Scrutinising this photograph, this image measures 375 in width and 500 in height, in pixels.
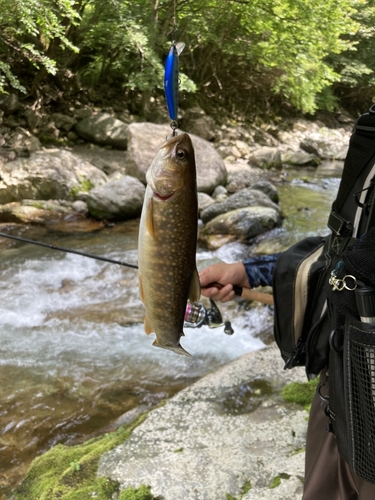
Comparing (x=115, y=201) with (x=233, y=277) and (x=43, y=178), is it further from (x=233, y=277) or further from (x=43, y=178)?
(x=233, y=277)

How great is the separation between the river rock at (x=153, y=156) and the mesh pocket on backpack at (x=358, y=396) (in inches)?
357

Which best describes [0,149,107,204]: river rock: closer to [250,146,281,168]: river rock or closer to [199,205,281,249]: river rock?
[199,205,281,249]: river rock

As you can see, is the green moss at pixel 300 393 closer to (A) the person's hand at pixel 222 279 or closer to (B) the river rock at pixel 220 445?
(B) the river rock at pixel 220 445

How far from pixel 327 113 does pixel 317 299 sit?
83.2 feet

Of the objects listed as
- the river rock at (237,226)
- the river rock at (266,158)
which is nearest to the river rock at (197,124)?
the river rock at (266,158)

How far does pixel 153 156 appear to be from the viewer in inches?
421

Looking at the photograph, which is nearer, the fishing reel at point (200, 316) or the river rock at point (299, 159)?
the fishing reel at point (200, 316)

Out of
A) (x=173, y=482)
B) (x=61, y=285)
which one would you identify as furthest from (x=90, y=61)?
(x=173, y=482)

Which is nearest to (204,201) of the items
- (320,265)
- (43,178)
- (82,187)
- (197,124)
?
(82,187)

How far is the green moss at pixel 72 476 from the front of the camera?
240 centimetres

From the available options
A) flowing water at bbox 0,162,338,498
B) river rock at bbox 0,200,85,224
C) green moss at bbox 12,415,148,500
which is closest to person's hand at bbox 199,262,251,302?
green moss at bbox 12,415,148,500

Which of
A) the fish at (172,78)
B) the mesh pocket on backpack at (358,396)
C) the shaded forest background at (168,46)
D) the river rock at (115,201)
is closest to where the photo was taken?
the mesh pocket on backpack at (358,396)

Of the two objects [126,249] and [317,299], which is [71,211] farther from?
[317,299]

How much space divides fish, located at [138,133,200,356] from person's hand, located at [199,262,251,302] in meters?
0.60
